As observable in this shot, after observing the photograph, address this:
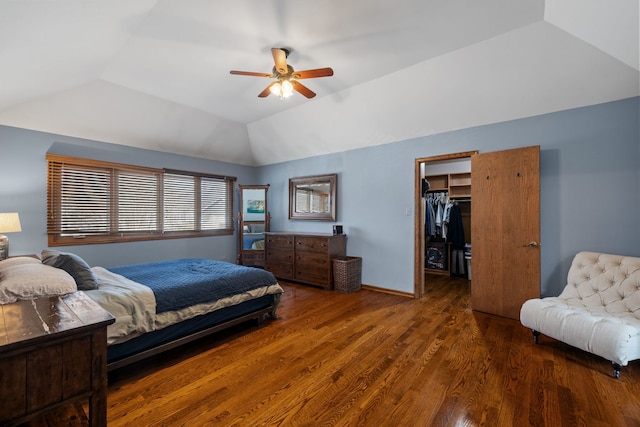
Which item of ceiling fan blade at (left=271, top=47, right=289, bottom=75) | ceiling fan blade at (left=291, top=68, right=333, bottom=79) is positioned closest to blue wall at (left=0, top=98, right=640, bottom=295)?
ceiling fan blade at (left=291, top=68, right=333, bottom=79)

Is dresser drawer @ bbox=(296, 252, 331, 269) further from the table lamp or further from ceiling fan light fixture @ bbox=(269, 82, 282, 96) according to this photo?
the table lamp

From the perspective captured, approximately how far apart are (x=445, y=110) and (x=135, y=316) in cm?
390

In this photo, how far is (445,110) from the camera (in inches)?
138

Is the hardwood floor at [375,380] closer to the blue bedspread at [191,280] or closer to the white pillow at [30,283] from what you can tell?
the blue bedspread at [191,280]

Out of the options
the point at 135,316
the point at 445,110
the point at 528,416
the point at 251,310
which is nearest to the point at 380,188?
the point at 445,110

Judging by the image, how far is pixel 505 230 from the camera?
3211 millimetres

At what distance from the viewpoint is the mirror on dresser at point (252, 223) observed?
18.0ft

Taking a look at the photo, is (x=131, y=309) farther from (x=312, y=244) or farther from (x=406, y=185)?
(x=406, y=185)

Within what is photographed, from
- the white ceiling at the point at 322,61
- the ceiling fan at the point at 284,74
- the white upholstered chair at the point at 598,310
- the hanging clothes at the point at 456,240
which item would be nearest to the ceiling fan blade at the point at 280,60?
the ceiling fan at the point at 284,74

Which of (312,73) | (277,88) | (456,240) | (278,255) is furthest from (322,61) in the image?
(456,240)

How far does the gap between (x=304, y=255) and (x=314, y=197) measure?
3.79 ft

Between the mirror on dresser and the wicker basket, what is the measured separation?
5.85 feet

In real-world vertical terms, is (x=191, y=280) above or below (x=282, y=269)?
above

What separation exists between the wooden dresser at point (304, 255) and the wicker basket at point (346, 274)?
10cm
